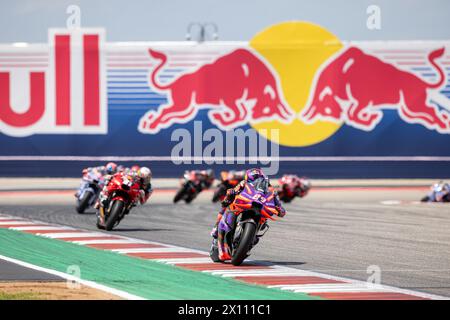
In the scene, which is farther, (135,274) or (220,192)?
(220,192)

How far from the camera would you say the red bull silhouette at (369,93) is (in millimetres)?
41531

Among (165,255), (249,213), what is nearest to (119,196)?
(165,255)

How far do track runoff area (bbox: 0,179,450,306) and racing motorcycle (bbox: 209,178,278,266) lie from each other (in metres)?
0.29

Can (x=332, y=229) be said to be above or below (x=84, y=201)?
below

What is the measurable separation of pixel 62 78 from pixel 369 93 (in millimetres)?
11423

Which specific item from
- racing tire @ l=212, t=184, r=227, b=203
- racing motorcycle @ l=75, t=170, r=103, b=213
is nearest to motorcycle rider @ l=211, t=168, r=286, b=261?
racing motorcycle @ l=75, t=170, r=103, b=213

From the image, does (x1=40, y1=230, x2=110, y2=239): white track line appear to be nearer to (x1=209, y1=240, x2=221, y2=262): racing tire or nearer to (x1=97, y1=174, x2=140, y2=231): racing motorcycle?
(x1=97, y1=174, x2=140, y2=231): racing motorcycle

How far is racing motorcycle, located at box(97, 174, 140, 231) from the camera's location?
20556 mm

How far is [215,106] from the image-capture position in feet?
136

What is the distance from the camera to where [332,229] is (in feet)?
71.9

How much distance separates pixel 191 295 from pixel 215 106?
96.4 feet

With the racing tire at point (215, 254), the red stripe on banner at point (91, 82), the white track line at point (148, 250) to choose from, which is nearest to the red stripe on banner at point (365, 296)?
the racing tire at point (215, 254)

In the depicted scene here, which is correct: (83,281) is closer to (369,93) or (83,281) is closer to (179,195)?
(179,195)
